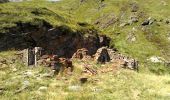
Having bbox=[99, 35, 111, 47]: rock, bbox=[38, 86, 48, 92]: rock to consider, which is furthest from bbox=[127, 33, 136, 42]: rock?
bbox=[38, 86, 48, 92]: rock

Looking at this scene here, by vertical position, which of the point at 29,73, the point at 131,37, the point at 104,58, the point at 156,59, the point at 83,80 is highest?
the point at 131,37

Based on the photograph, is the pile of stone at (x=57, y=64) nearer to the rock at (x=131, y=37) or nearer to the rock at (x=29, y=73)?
the rock at (x=29, y=73)

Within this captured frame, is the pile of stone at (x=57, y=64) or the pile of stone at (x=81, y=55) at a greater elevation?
the pile of stone at (x=81, y=55)

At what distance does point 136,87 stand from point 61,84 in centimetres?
556

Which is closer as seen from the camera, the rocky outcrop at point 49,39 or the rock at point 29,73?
the rock at point 29,73

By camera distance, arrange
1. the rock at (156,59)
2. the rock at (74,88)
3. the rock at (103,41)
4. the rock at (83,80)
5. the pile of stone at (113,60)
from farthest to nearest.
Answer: the rock at (156,59) < the rock at (103,41) < the pile of stone at (113,60) < the rock at (83,80) < the rock at (74,88)

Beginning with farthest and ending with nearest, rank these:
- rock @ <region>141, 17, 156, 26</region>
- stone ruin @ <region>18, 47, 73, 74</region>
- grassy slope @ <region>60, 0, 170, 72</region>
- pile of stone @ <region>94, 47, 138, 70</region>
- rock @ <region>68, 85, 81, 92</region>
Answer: rock @ <region>141, 17, 156, 26</region>
grassy slope @ <region>60, 0, 170, 72</region>
pile of stone @ <region>94, 47, 138, 70</region>
stone ruin @ <region>18, 47, 73, 74</region>
rock @ <region>68, 85, 81, 92</region>

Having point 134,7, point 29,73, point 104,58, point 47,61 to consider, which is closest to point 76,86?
point 29,73

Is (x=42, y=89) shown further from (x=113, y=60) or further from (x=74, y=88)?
(x=113, y=60)

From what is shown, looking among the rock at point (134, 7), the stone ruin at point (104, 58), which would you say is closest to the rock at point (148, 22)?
the rock at point (134, 7)

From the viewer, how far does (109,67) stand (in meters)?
34.2

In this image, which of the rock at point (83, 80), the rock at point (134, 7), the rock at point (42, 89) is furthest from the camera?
the rock at point (134, 7)

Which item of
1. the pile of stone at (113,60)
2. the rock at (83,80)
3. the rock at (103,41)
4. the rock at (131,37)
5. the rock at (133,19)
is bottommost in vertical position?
the rock at (83,80)

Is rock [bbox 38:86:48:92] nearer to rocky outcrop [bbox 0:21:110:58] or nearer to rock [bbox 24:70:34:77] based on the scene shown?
rock [bbox 24:70:34:77]
